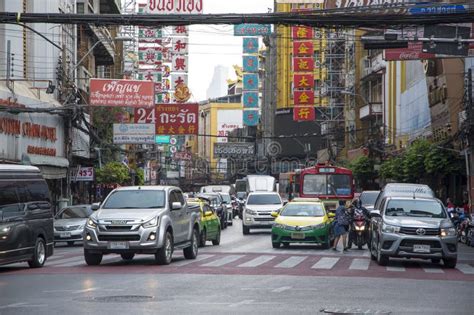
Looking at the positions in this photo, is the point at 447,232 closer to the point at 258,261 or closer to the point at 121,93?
the point at 258,261

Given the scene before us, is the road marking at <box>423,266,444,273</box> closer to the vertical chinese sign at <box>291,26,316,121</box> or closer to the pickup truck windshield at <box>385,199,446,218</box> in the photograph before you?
the pickup truck windshield at <box>385,199,446,218</box>

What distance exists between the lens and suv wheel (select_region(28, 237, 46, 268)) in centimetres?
2275

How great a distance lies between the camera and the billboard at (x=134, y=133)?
53.2 meters

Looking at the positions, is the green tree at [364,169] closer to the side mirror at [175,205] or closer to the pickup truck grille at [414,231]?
the pickup truck grille at [414,231]

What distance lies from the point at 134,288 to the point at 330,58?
77.2 m

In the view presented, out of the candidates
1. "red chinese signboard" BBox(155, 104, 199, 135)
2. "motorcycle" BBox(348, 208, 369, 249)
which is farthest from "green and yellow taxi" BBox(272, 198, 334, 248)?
"red chinese signboard" BBox(155, 104, 199, 135)

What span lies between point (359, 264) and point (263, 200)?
19.3 meters

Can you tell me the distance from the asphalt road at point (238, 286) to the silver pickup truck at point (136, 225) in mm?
472

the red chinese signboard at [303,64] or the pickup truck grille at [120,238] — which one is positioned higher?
the red chinese signboard at [303,64]

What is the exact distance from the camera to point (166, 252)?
74.6 feet

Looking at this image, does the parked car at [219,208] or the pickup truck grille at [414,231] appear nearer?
the pickup truck grille at [414,231]

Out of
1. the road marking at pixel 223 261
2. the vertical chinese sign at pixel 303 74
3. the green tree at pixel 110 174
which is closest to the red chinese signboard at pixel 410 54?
the road marking at pixel 223 261

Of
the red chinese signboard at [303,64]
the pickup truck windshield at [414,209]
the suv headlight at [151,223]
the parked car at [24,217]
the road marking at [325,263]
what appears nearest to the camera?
the parked car at [24,217]

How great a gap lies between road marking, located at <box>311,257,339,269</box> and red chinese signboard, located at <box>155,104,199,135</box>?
25539 millimetres
